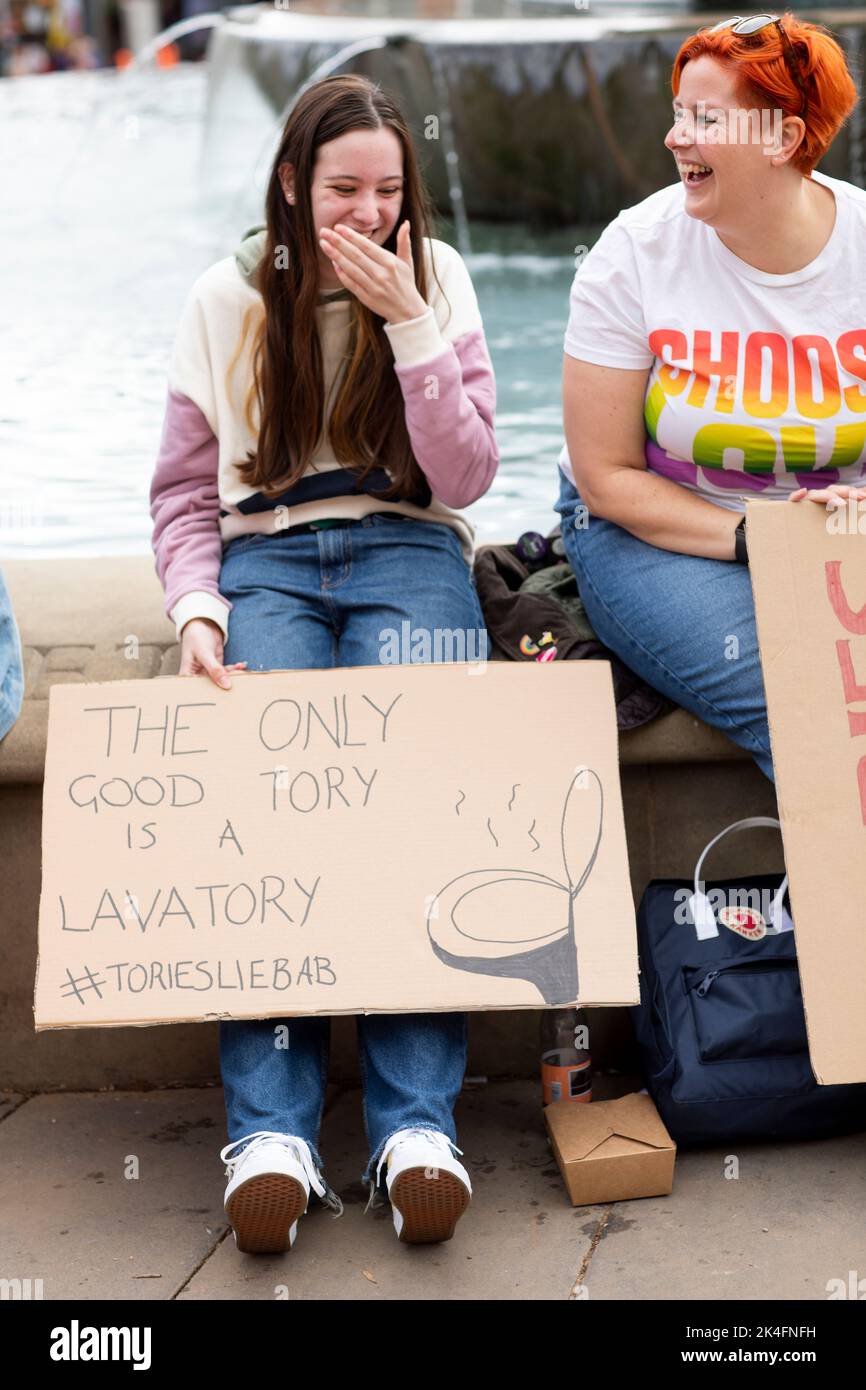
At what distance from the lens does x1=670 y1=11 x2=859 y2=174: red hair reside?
247 cm

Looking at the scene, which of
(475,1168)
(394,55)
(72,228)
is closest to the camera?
(475,1168)

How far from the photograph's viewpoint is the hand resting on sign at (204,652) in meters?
2.55

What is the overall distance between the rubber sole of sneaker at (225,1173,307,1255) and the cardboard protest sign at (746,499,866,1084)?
2.37 ft

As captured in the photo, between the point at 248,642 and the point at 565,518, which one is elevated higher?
the point at 565,518

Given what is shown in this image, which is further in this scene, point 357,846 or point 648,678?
point 648,678

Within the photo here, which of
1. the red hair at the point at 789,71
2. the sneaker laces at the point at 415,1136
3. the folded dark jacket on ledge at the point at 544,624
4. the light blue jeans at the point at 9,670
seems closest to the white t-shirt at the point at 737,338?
the red hair at the point at 789,71

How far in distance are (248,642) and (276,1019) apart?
1.94 ft

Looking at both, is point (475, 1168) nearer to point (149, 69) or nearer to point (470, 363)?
point (470, 363)

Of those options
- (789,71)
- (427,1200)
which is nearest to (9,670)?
(427,1200)

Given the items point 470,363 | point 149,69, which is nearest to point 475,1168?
point 470,363

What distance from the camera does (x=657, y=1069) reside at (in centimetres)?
254

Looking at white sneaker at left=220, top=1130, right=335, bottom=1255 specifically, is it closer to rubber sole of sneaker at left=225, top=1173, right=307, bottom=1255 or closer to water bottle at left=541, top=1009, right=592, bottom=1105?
rubber sole of sneaker at left=225, top=1173, right=307, bottom=1255

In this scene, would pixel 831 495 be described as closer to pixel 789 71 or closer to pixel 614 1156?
pixel 789 71

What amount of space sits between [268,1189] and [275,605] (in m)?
0.92
